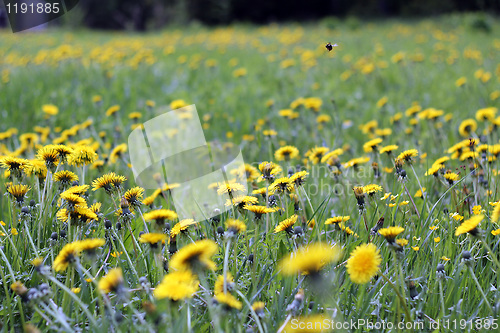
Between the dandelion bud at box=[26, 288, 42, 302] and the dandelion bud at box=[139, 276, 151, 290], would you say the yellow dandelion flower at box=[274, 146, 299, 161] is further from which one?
the dandelion bud at box=[26, 288, 42, 302]

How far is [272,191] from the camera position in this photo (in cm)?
152

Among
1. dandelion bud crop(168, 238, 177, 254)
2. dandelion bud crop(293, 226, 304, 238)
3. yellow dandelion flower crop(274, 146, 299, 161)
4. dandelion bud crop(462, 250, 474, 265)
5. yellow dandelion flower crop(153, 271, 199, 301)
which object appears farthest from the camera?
yellow dandelion flower crop(274, 146, 299, 161)

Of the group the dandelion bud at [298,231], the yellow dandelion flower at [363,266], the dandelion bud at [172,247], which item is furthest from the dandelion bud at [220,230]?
the yellow dandelion flower at [363,266]

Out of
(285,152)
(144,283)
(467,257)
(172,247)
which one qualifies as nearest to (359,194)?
(467,257)

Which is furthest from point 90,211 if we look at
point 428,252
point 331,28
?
point 331,28

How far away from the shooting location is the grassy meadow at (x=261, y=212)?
108 centimetres

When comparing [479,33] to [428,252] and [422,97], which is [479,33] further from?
[428,252]

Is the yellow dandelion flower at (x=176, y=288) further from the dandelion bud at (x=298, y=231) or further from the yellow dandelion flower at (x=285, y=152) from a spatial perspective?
the yellow dandelion flower at (x=285, y=152)

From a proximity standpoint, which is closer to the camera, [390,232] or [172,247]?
[390,232]

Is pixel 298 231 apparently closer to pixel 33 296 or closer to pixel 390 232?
pixel 390 232

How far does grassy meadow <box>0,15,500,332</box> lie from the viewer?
1.08 meters

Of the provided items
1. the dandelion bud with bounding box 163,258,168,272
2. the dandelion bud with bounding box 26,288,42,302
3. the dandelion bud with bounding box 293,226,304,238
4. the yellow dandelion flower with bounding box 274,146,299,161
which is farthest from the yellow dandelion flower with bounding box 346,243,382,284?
the yellow dandelion flower with bounding box 274,146,299,161

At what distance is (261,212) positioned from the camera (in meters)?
1.31

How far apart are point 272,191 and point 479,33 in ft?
33.4
